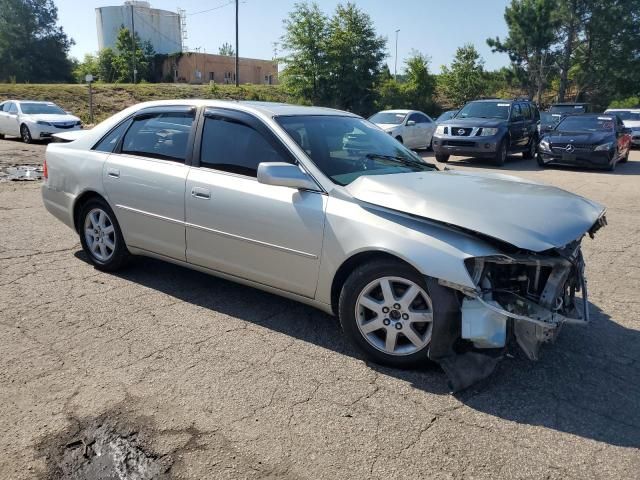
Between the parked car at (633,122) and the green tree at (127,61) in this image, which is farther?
the green tree at (127,61)

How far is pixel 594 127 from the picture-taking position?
14945 mm

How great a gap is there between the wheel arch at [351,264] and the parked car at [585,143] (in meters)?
12.8

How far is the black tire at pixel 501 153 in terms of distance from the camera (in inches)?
579

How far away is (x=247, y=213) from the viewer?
3893mm

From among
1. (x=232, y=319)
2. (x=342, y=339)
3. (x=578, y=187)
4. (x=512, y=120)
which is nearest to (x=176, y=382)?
(x=232, y=319)

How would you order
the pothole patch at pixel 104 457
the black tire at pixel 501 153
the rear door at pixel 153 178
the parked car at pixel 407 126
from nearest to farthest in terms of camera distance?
the pothole patch at pixel 104 457
the rear door at pixel 153 178
the black tire at pixel 501 153
the parked car at pixel 407 126

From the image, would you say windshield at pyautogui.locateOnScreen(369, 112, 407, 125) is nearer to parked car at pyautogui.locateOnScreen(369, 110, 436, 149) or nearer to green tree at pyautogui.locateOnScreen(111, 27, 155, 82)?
parked car at pyautogui.locateOnScreen(369, 110, 436, 149)

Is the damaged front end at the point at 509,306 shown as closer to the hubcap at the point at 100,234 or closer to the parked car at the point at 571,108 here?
the hubcap at the point at 100,234

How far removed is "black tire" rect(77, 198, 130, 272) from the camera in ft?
16.1

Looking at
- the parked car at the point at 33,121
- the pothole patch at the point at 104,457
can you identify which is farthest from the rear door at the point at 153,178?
the parked car at the point at 33,121

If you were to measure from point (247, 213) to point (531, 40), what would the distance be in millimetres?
43112

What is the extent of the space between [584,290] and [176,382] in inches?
110

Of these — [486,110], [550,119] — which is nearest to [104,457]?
[486,110]

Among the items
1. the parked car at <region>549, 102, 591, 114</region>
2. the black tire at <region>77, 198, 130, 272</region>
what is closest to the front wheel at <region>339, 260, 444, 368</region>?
the black tire at <region>77, 198, 130, 272</region>
